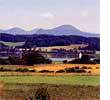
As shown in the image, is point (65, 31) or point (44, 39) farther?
point (44, 39)

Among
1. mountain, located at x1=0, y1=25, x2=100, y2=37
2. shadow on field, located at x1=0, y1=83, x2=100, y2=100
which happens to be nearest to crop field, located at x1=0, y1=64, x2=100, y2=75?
shadow on field, located at x1=0, y1=83, x2=100, y2=100

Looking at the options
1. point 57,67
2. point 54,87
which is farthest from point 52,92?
point 57,67

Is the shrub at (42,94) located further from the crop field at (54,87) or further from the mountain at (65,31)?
the mountain at (65,31)

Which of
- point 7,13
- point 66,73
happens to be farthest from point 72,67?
point 7,13

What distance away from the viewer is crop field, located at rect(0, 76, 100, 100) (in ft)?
13.2

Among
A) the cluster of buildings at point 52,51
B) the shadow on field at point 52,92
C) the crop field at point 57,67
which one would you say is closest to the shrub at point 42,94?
the shadow on field at point 52,92

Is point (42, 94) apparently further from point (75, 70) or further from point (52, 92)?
point (75, 70)

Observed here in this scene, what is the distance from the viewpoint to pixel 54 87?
4.04 metres

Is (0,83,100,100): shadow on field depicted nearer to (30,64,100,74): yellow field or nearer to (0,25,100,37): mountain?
(30,64,100,74): yellow field

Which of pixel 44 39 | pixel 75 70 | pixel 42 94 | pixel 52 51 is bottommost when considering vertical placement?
pixel 42 94

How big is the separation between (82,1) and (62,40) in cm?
38
